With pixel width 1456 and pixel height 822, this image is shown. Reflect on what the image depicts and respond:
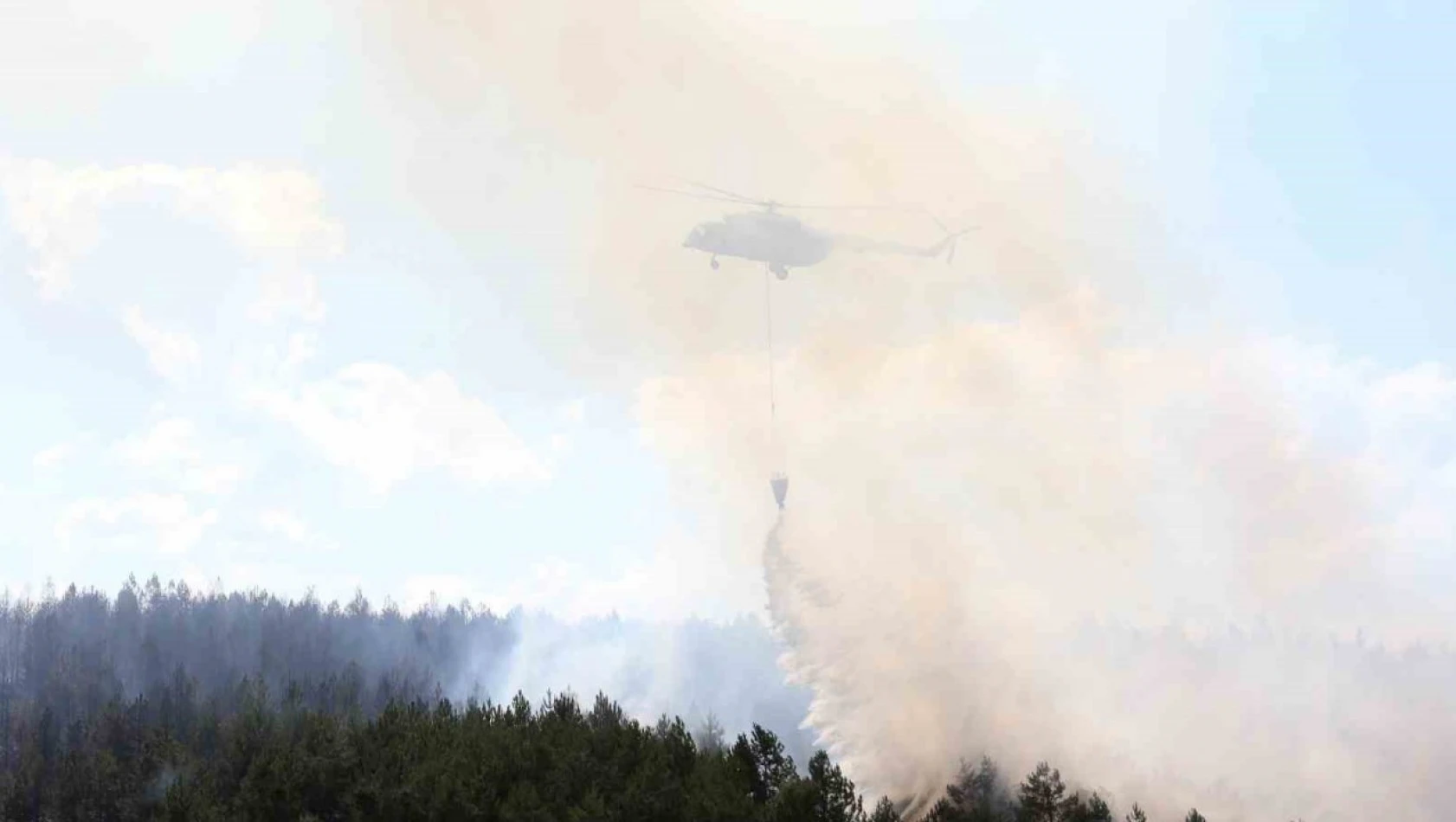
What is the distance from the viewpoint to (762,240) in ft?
310

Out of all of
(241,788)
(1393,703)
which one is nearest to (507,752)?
(241,788)

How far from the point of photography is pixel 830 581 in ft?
A: 384

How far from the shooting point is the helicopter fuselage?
93.8 metres

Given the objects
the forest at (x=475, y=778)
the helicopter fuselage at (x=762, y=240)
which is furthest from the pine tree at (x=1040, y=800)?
the helicopter fuselage at (x=762, y=240)

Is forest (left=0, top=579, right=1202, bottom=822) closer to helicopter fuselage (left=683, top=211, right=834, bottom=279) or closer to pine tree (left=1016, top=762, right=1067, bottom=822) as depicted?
pine tree (left=1016, top=762, right=1067, bottom=822)

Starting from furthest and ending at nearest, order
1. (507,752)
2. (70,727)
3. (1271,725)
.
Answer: (70,727) → (1271,725) → (507,752)

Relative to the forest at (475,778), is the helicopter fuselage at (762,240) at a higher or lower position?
higher

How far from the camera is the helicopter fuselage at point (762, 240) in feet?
308

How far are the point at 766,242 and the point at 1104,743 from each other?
50.4 metres

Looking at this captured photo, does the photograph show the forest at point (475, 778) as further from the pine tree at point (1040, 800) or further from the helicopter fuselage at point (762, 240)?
the helicopter fuselage at point (762, 240)

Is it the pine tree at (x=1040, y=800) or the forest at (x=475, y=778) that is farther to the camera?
the pine tree at (x=1040, y=800)

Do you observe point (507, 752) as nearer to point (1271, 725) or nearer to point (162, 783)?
point (162, 783)

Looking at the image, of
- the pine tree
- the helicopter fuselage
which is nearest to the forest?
the pine tree

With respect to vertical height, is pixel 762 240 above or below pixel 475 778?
above
